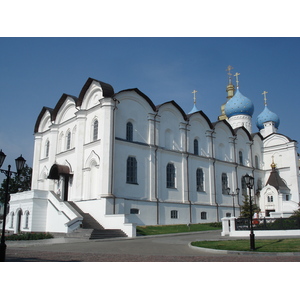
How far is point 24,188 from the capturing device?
1831 inches

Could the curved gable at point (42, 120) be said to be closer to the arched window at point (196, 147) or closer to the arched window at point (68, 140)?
the arched window at point (68, 140)

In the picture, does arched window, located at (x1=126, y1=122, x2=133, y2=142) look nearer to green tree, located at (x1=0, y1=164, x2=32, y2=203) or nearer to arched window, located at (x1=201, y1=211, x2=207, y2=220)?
arched window, located at (x1=201, y1=211, x2=207, y2=220)

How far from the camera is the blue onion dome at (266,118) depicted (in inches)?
1954

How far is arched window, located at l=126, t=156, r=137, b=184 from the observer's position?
2821cm

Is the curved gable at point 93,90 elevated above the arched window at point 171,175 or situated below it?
above

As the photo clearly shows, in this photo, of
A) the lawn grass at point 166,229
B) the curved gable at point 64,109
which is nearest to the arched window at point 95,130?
the curved gable at point 64,109

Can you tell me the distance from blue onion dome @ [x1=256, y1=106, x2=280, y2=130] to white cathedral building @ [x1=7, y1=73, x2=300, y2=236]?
11555 mm

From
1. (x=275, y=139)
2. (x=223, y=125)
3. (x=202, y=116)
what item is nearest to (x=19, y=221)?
(x=202, y=116)

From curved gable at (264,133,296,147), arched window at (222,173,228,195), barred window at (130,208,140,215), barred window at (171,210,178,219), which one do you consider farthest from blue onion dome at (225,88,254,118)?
barred window at (130,208,140,215)

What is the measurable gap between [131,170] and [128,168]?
0.34 m

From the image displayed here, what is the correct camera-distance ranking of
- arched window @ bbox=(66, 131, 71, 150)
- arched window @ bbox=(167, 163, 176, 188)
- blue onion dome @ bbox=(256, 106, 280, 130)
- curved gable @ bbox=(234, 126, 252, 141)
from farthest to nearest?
blue onion dome @ bbox=(256, 106, 280, 130) < curved gable @ bbox=(234, 126, 252, 141) < arched window @ bbox=(66, 131, 71, 150) < arched window @ bbox=(167, 163, 176, 188)

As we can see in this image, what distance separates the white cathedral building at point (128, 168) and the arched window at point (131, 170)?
3.3 inches

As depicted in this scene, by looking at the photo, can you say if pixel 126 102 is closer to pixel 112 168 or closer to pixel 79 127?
pixel 79 127

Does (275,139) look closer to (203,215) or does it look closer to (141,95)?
(203,215)
